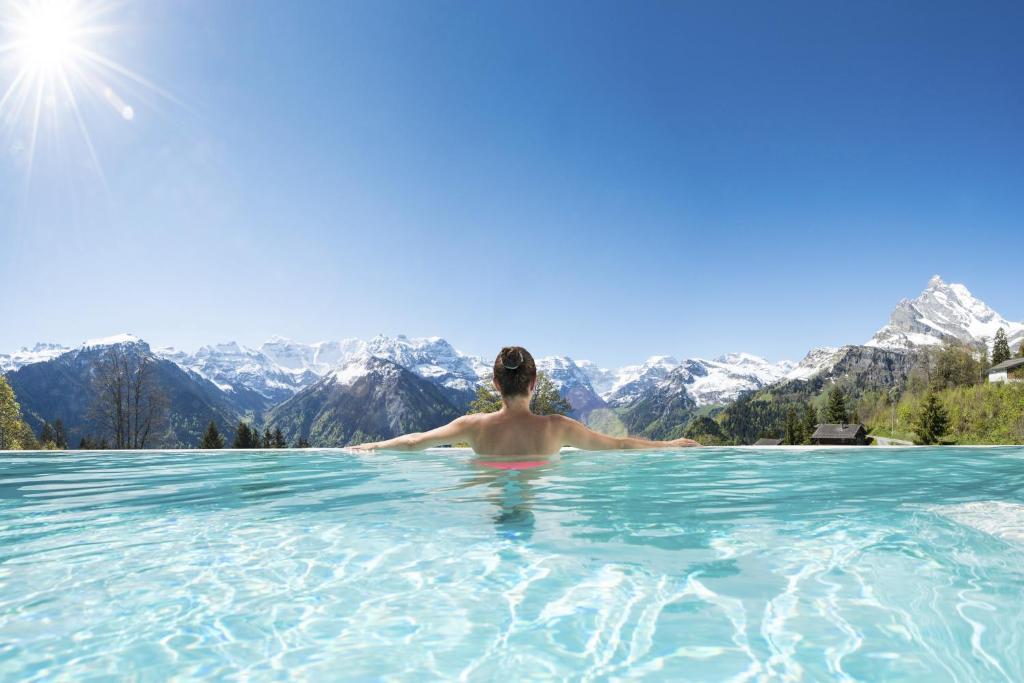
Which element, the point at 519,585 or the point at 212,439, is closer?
the point at 519,585

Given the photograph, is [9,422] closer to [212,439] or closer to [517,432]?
[212,439]

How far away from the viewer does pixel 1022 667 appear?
1.99 metres

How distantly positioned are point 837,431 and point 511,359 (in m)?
94.1

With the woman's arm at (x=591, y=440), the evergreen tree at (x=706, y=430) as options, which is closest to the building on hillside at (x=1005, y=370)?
the woman's arm at (x=591, y=440)

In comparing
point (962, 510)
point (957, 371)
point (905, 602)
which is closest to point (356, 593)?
point (905, 602)

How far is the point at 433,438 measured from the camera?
578 cm

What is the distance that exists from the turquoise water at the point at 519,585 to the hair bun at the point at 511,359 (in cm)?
118

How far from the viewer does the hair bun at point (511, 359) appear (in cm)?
550

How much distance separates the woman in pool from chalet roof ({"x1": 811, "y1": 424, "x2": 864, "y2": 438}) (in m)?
91.0

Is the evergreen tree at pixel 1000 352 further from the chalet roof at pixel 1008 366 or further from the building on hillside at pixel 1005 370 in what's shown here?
the building on hillside at pixel 1005 370

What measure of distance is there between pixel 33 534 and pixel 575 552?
3.85 meters

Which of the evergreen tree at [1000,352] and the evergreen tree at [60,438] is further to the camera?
the evergreen tree at [1000,352]

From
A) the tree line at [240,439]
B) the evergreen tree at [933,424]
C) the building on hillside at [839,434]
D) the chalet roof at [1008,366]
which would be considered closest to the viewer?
the evergreen tree at [933,424]

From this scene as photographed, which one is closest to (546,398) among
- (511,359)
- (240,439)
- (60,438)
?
(511,359)
